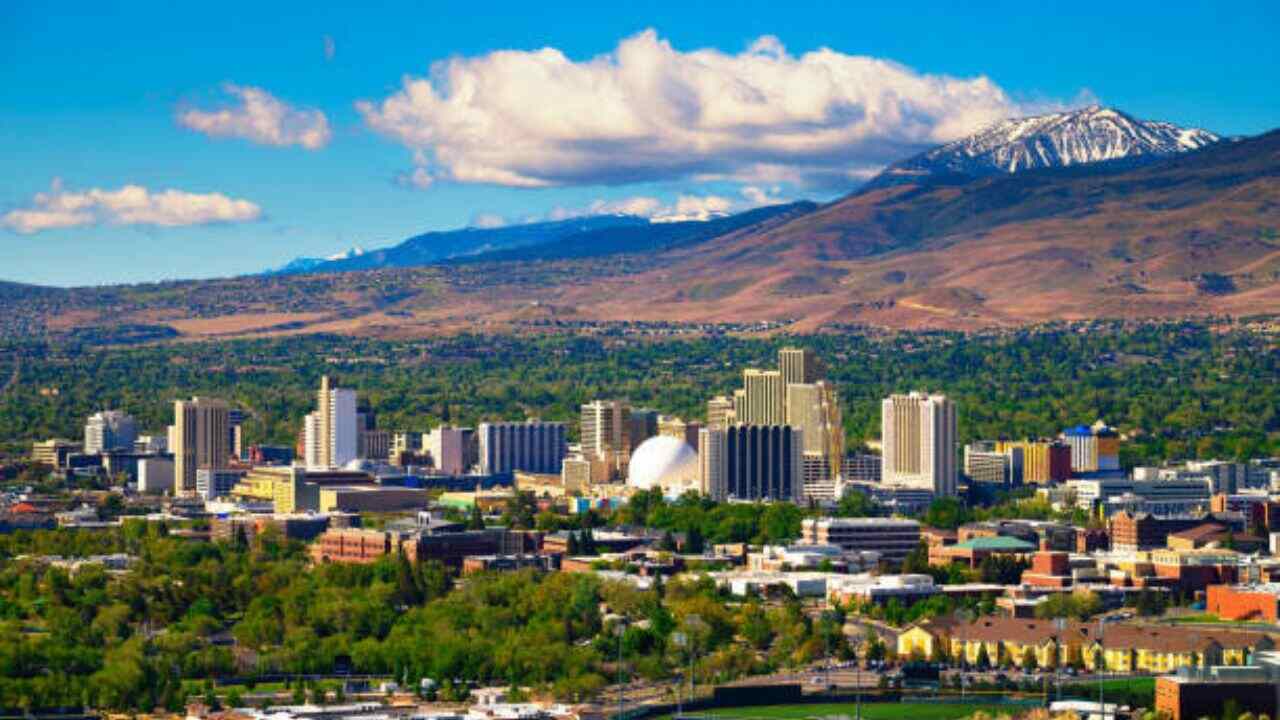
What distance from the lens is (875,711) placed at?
286 ft

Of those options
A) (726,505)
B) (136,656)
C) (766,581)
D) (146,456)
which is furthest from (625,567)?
(146,456)

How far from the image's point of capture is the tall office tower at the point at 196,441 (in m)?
189

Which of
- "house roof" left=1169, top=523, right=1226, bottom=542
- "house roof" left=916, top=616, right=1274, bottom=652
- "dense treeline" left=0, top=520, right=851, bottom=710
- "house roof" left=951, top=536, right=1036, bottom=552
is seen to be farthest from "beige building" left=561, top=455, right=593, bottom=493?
"house roof" left=916, top=616, right=1274, bottom=652

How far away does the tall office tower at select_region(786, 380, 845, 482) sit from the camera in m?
184

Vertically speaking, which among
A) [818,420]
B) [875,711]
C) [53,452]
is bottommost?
[875,711]

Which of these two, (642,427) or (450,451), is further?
(450,451)

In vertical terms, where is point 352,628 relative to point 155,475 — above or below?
below

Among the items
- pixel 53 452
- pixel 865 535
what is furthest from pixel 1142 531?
pixel 53 452

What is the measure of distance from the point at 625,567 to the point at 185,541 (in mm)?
21321

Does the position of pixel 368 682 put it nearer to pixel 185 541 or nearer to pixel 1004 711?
pixel 1004 711

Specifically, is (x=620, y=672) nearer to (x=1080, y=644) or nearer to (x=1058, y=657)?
(x=1058, y=657)

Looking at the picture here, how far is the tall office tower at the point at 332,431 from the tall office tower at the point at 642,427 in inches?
676

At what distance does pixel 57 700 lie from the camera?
85438 mm

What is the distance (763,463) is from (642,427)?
73.0 feet
